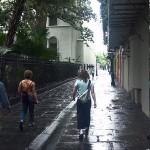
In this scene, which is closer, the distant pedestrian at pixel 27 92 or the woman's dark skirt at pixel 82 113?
the woman's dark skirt at pixel 82 113

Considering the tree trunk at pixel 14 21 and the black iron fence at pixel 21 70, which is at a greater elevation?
the tree trunk at pixel 14 21

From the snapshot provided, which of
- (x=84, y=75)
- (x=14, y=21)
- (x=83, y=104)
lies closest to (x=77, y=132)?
(x=83, y=104)

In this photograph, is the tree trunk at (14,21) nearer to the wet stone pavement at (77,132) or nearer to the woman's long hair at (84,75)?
the wet stone pavement at (77,132)

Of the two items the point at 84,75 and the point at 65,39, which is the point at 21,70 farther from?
the point at 65,39

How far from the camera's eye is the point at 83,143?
8.41m

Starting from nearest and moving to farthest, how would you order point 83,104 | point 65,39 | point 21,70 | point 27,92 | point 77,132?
1. point 83,104
2. point 77,132
3. point 27,92
4. point 21,70
5. point 65,39

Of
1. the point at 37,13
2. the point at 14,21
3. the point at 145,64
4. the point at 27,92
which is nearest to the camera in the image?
the point at 27,92

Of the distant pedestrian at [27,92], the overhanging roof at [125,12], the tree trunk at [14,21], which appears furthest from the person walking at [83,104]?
the tree trunk at [14,21]

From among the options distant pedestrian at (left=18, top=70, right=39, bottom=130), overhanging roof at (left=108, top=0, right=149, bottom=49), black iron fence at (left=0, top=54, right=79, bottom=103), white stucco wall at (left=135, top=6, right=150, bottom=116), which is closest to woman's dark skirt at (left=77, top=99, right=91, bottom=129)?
distant pedestrian at (left=18, top=70, right=39, bottom=130)

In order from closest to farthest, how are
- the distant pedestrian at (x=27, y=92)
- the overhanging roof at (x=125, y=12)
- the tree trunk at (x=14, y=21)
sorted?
the distant pedestrian at (x=27, y=92) → the overhanging roof at (x=125, y=12) → the tree trunk at (x=14, y=21)

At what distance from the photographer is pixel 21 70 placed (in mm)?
17812

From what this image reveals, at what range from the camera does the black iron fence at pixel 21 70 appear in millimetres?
15941

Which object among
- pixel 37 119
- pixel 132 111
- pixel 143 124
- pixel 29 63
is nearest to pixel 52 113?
pixel 37 119

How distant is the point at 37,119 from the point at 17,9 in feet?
27.0
